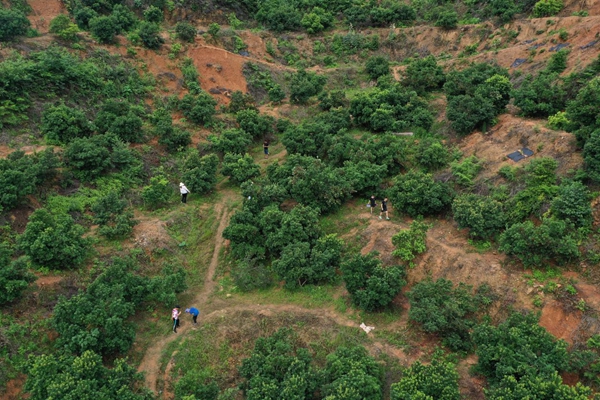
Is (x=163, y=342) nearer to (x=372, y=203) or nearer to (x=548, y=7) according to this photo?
(x=372, y=203)

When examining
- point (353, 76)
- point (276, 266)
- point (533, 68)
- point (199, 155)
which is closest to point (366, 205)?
point (276, 266)

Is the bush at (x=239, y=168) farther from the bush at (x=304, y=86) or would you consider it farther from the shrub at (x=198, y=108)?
the bush at (x=304, y=86)

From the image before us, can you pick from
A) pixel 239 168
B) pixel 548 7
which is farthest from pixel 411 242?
pixel 548 7

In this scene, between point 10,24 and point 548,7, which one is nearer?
point 10,24

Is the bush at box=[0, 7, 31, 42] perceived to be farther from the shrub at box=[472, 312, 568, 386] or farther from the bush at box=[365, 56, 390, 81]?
the shrub at box=[472, 312, 568, 386]

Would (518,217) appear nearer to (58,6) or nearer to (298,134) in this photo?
(298,134)

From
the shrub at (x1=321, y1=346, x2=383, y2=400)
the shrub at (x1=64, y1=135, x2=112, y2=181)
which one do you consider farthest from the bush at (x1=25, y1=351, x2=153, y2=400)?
the shrub at (x1=64, y1=135, x2=112, y2=181)
